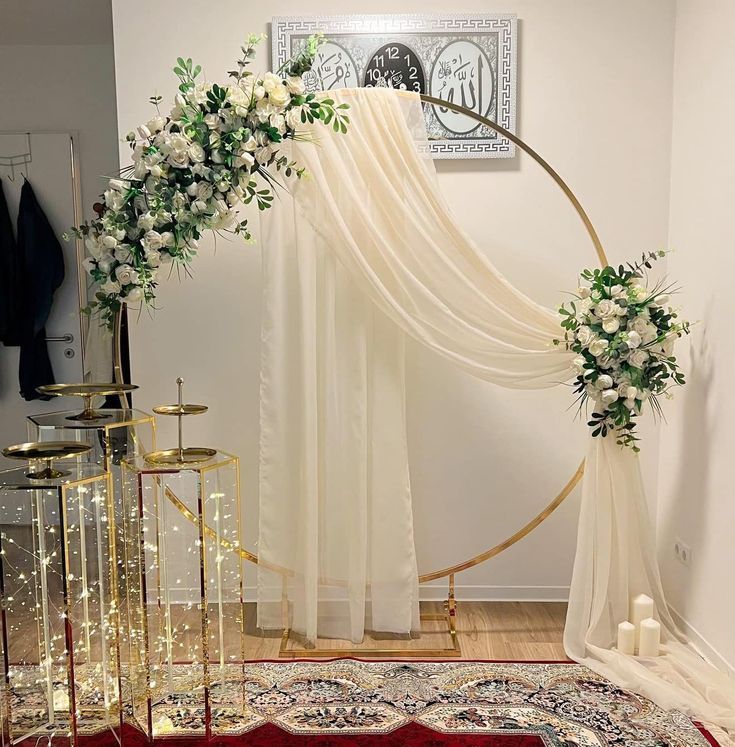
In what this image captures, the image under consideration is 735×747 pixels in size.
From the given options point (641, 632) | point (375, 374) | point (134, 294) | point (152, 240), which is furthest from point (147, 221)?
point (641, 632)

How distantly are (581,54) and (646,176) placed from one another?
58cm

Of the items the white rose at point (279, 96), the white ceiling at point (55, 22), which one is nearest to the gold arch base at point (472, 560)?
the white rose at point (279, 96)

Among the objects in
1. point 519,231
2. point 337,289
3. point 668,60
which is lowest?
point 337,289

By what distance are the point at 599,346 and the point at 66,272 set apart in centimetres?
327

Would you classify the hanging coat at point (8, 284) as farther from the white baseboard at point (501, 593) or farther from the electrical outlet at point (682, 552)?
the electrical outlet at point (682, 552)

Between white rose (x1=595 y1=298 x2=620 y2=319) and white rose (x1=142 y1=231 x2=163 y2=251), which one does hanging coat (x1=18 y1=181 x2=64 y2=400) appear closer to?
white rose (x1=142 y1=231 x2=163 y2=251)

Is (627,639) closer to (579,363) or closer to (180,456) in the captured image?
(579,363)

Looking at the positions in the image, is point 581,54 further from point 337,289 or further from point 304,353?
point 304,353

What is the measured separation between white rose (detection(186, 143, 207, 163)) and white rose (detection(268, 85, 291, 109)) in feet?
0.94

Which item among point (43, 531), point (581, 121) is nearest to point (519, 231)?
point (581, 121)

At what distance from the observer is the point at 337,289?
2.75 metres

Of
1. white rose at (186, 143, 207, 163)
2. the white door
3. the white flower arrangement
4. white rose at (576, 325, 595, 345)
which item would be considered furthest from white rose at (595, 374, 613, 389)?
the white door

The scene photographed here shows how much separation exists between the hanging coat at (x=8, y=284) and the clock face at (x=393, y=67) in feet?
8.06

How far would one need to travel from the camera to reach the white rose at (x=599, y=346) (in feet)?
8.11
